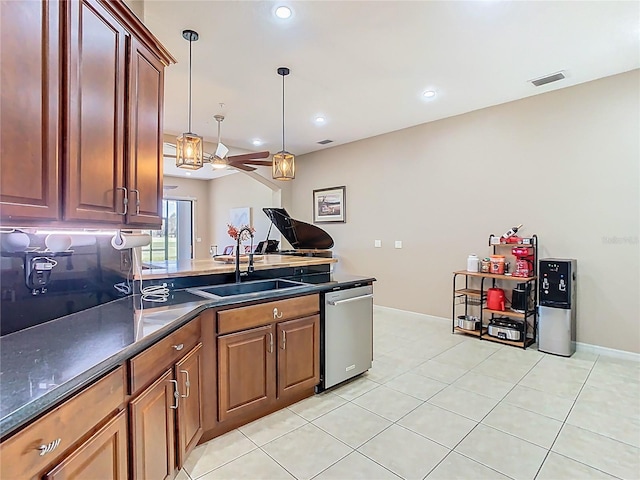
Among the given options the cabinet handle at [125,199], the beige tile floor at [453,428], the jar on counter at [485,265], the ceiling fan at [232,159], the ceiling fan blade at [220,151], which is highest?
the ceiling fan blade at [220,151]

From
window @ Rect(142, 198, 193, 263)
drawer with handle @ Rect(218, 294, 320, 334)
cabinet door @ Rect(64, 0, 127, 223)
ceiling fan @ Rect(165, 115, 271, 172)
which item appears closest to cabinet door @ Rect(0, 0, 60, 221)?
cabinet door @ Rect(64, 0, 127, 223)

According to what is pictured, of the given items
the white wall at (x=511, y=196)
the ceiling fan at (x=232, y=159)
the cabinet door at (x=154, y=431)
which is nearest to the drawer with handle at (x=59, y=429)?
the cabinet door at (x=154, y=431)

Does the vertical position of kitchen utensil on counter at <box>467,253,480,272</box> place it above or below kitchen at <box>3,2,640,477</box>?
below

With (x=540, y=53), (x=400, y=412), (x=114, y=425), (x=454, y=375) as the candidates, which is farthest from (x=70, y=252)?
(x=540, y=53)

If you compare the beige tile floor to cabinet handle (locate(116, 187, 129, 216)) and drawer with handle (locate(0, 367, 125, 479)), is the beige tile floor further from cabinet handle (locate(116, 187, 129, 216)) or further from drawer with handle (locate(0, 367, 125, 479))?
cabinet handle (locate(116, 187, 129, 216))

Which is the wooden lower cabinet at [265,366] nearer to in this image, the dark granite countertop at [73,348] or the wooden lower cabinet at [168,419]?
the wooden lower cabinet at [168,419]

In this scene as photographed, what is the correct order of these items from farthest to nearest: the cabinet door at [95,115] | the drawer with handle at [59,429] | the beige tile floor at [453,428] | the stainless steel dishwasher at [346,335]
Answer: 1. the stainless steel dishwasher at [346,335]
2. the beige tile floor at [453,428]
3. the cabinet door at [95,115]
4. the drawer with handle at [59,429]

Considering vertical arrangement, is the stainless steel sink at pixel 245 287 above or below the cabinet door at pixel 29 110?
below

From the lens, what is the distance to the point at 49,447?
36.3 inches

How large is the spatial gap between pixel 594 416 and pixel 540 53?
9.99 ft

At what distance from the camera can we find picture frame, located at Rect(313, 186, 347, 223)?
629cm

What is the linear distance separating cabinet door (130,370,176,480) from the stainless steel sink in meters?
0.90

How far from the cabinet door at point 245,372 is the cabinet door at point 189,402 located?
0.16m

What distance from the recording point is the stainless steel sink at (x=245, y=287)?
8.66 ft
